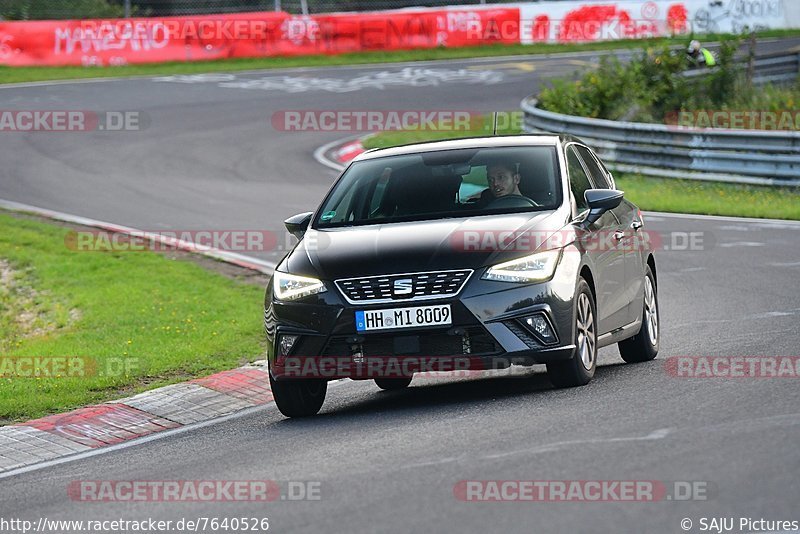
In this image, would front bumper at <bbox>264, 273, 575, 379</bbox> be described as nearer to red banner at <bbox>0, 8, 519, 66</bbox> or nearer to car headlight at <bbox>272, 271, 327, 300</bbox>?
car headlight at <bbox>272, 271, 327, 300</bbox>

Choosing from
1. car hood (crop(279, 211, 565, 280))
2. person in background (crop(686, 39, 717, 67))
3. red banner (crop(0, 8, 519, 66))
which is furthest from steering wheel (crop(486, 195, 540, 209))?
red banner (crop(0, 8, 519, 66))

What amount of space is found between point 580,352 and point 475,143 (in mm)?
1980

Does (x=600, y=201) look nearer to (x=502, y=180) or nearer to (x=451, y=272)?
(x=502, y=180)

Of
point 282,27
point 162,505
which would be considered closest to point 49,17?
point 282,27

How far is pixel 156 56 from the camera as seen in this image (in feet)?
128

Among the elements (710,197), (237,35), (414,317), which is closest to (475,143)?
(414,317)

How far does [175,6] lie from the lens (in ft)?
141

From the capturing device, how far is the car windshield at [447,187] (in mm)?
9461

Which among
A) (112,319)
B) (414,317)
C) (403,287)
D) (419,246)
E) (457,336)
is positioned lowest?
(112,319)

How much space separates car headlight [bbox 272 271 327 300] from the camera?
28.5ft

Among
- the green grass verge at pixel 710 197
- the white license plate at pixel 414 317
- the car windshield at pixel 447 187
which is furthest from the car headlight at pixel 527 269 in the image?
the green grass verge at pixel 710 197

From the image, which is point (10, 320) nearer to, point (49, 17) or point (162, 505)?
point (162, 505)

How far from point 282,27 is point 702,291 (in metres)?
27.7

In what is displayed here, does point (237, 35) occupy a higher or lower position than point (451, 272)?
lower
